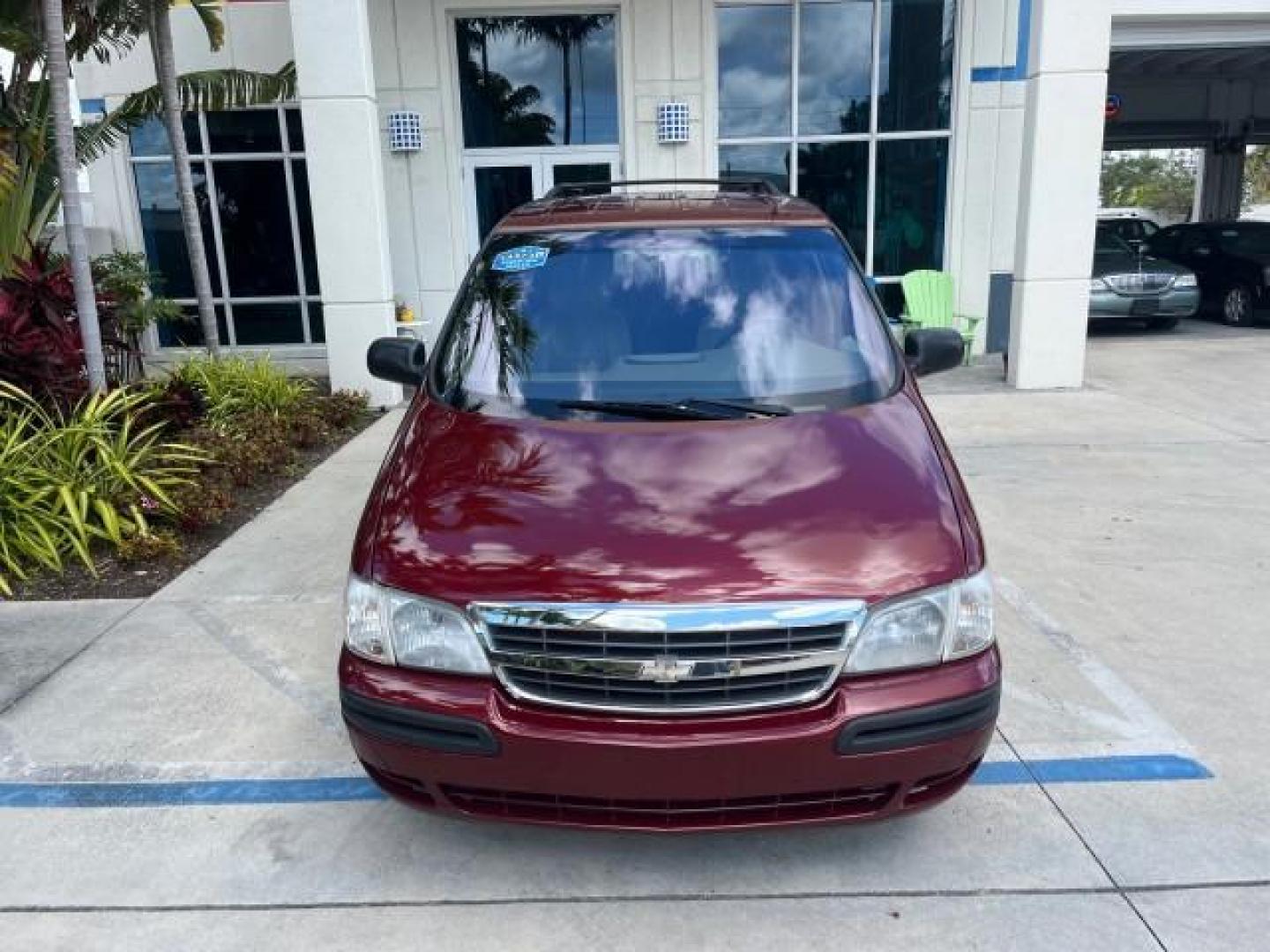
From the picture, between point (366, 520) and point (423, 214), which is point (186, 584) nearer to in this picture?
point (366, 520)

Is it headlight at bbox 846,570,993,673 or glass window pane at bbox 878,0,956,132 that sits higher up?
glass window pane at bbox 878,0,956,132

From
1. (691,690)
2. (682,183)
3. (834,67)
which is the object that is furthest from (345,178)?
(691,690)

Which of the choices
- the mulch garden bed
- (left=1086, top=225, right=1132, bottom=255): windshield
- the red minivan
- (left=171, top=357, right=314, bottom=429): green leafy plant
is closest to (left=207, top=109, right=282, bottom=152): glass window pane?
(left=171, top=357, right=314, bottom=429): green leafy plant

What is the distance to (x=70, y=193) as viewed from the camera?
21.6 feet

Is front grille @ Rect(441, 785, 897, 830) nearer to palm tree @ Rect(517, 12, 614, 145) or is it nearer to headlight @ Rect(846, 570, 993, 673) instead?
headlight @ Rect(846, 570, 993, 673)

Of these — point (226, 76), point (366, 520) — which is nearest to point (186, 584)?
point (366, 520)

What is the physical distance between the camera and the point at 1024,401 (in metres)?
9.46

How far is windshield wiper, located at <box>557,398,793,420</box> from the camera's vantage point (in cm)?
312

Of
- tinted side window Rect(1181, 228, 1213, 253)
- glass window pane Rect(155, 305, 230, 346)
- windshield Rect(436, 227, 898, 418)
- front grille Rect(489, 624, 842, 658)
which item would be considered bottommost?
glass window pane Rect(155, 305, 230, 346)

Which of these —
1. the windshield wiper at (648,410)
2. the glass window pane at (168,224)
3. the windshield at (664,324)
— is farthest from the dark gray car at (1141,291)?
the windshield wiper at (648,410)

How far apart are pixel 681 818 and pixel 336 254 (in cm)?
823

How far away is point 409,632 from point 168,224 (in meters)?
11.6

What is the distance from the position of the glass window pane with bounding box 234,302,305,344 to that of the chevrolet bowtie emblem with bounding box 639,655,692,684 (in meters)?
11.3

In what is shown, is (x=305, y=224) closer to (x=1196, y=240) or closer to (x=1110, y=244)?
(x=1110, y=244)
